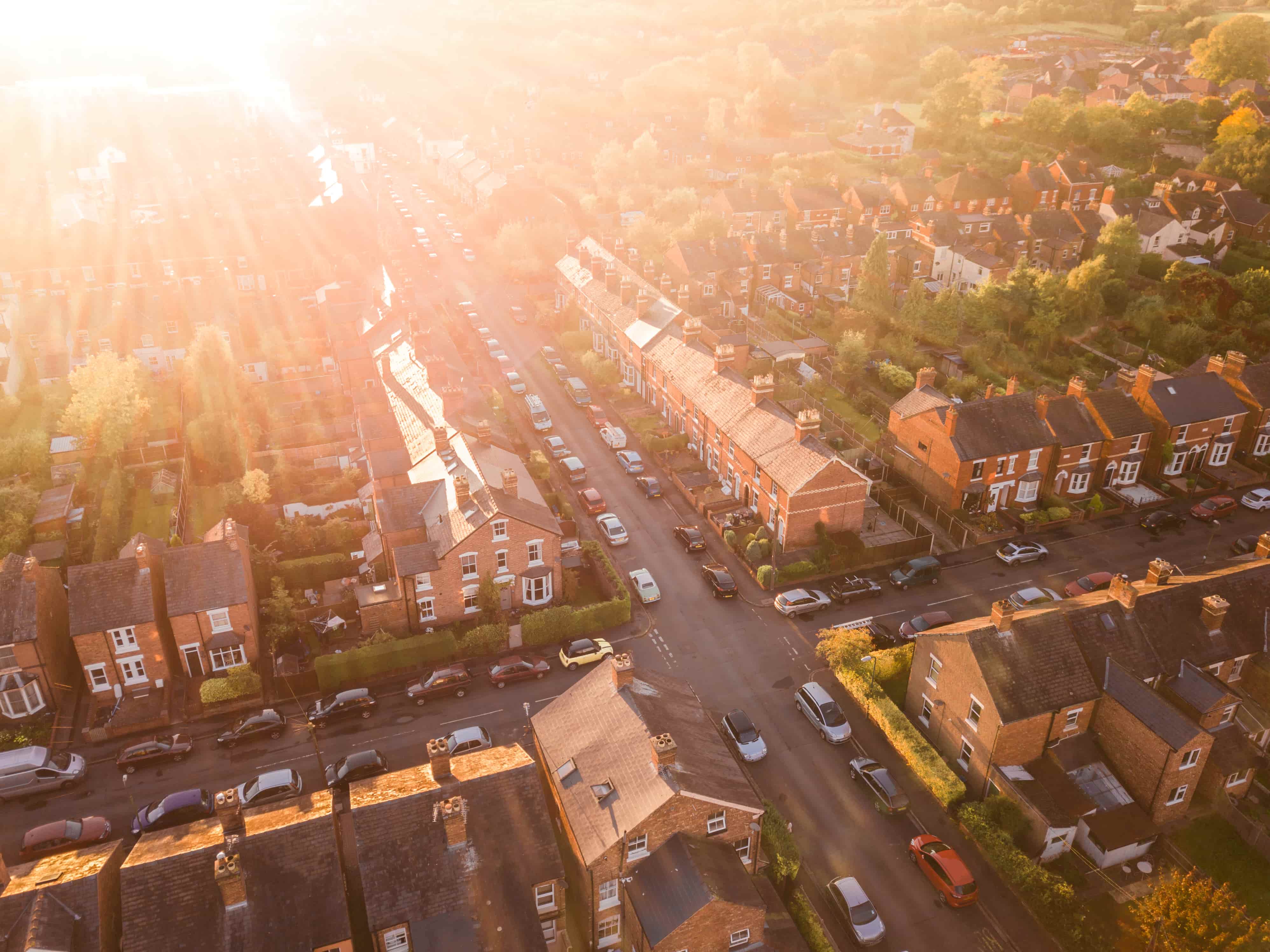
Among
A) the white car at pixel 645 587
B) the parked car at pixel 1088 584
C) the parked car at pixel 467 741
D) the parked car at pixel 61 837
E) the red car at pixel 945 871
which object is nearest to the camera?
the red car at pixel 945 871

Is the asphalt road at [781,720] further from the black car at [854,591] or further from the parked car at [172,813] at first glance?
the parked car at [172,813]

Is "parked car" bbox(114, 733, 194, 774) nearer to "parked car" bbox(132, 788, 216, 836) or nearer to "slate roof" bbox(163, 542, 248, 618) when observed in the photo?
"parked car" bbox(132, 788, 216, 836)

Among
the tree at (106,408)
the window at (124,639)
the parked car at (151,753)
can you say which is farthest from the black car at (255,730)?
the tree at (106,408)

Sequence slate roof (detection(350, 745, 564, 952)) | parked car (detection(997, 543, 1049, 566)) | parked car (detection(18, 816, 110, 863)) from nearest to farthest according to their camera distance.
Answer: slate roof (detection(350, 745, 564, 952)), parked car (detection(18, 816, 110, 863)), parked car (detection(997, 543, 1049, 566))

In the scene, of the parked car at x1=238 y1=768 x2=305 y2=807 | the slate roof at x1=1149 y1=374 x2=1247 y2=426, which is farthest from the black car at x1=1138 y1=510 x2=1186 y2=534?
the parked car at x1=238 y1=768 x2=305 y2=807

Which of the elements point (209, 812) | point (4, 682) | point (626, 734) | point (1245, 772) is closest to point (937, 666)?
point (1245, 772)
